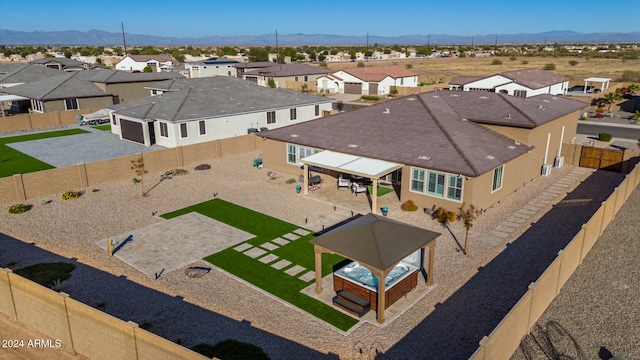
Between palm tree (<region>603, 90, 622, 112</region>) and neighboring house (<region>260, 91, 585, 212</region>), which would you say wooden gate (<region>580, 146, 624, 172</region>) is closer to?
neighboring house (<region>260, 91, 585, 212</region>)

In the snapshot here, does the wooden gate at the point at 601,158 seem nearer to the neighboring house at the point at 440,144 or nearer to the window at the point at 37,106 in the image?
the neighboring house at the point at 440,144

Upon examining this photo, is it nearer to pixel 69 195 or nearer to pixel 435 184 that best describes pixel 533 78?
pixel 435 184

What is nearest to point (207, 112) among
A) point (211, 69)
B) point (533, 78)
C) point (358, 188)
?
point (358, 188)

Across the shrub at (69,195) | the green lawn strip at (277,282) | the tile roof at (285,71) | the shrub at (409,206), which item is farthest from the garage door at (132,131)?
the tile roof at (285,71)

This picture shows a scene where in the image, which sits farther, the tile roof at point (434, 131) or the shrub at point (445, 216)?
the tile roof at point (434, 131)

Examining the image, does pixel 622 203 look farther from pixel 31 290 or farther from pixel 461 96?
pixel 31 290

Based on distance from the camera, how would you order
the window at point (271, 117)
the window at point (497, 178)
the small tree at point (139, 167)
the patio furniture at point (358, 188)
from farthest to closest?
1. the window at point (271, 117)
2. the small tree at point (139, 167)
3. the patio furniture at point (358, 188)
4. the window at point (497, 178)

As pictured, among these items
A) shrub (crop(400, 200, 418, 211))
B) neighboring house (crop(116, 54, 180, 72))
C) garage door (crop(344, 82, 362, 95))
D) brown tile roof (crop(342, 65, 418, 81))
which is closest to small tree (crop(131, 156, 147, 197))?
shrub (crop(400, 200, 418, 211))
